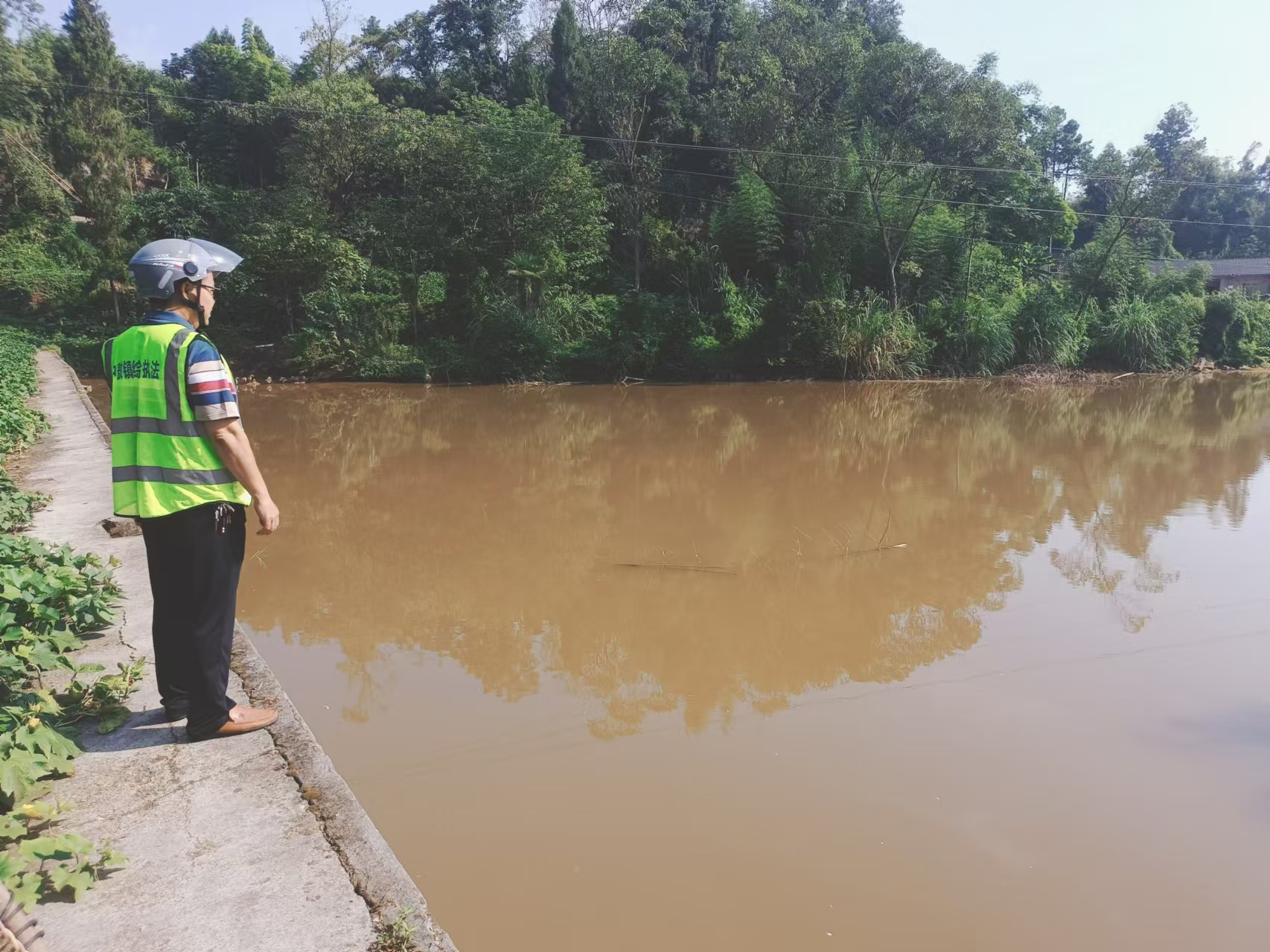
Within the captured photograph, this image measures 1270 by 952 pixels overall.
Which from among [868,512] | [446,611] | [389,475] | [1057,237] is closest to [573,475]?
[389,475]

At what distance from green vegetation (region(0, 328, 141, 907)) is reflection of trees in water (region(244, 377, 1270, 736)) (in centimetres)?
105

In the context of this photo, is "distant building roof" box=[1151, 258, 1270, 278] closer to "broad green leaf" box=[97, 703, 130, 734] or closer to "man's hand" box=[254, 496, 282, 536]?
"man's hand" box=[254, 496, 282, 536]

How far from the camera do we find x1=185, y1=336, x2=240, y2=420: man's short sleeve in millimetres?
2227

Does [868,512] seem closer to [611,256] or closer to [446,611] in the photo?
[446,611]

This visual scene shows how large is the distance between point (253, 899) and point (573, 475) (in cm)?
635

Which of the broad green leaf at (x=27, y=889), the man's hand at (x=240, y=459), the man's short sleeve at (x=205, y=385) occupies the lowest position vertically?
the broad green leaf at (x=27, y=889)

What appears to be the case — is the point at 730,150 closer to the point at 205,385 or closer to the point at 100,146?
the point at 100,146

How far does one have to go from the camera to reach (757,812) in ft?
9.10

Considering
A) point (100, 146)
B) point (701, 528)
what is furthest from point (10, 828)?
point (100, 146)

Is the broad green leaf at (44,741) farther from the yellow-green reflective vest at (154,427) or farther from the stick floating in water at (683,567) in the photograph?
the stick floating in water at (683,567)

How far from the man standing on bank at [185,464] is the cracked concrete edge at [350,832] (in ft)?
0.82

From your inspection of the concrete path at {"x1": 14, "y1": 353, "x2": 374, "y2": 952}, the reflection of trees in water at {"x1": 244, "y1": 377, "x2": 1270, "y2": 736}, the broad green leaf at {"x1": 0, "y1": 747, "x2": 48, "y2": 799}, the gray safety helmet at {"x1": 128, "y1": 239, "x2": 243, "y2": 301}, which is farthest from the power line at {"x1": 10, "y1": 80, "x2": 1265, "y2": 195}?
the broad green leaf at {"x1": 0, "y1": 747, "x2": 48, "y2": 799}

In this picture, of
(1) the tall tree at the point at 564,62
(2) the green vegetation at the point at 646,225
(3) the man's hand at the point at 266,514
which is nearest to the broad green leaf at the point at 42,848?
(3) the man's hand at the point at 266,514

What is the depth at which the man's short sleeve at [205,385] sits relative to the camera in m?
2.23
